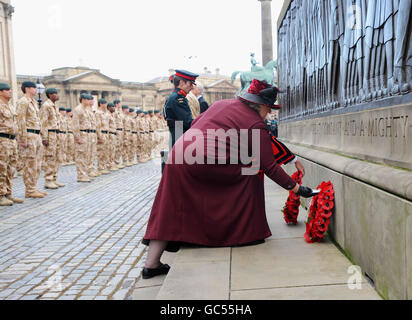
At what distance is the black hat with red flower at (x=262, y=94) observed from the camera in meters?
3.83

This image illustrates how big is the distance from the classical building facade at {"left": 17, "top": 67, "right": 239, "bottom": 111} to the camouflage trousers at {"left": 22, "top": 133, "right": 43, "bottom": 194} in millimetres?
66106

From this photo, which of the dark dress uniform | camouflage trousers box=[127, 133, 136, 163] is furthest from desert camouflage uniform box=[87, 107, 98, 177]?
the dark dress uniform

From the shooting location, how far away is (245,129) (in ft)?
12.2

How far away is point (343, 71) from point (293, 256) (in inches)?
71.5

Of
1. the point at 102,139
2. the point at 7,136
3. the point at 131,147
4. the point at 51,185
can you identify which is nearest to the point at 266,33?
the point at 131,147

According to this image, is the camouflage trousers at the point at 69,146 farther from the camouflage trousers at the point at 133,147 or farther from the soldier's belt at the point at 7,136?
the soldier's belt at the point at 7,136

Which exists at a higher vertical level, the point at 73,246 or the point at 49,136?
the point at 49,136

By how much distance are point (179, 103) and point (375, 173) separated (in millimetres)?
3621

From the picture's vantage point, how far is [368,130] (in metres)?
3.25

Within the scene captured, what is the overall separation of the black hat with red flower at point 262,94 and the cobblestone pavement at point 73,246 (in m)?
1.92

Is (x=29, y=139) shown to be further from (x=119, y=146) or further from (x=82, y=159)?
(x=119, y=146)

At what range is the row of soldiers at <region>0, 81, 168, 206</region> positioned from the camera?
8.49 meters
